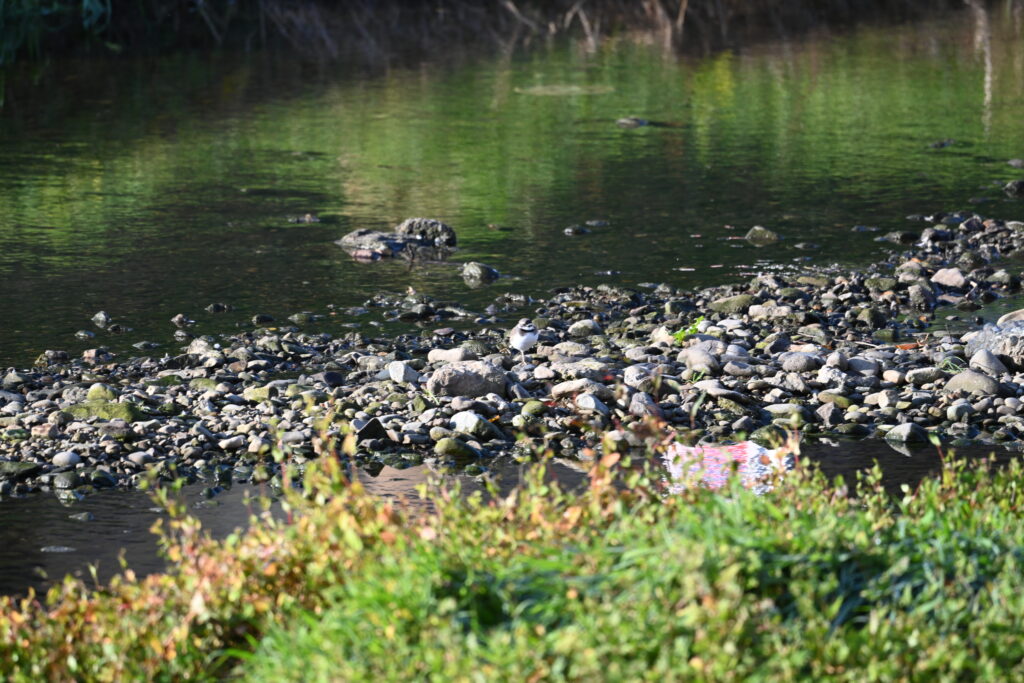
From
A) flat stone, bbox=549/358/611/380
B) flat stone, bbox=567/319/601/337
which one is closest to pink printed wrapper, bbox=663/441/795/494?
flat stone, bbox=549/358/611/380

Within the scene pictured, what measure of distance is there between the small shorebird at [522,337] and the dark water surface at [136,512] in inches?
89.7

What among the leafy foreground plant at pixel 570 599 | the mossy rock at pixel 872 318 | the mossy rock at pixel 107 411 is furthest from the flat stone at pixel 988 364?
the mossy rock at pixel 107 411

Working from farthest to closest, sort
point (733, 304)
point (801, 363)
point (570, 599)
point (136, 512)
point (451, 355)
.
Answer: point (733, 304) < point (451, 355) < point (801, 363) < point (136, 512) < point (570, 599)

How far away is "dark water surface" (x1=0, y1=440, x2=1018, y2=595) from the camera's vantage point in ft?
22.7

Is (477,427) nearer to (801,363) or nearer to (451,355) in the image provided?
(451,355)

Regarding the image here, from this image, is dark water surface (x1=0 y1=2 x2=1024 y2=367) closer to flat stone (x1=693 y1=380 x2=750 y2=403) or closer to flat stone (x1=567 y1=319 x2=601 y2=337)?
flat stone (x1=567 y1=319 x2=601 y2=337)

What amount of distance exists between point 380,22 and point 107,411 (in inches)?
1202

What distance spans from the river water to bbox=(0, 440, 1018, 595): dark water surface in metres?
0.02

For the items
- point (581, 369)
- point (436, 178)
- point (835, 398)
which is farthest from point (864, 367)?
point (436, 178)

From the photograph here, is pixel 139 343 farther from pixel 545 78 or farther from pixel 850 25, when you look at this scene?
pixel 850 25

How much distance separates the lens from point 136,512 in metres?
7.55

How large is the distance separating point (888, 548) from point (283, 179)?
44.7 ft

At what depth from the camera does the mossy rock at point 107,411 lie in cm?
881

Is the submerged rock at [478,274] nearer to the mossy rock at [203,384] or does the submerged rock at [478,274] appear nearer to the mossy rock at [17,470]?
the mossy rock at [203,384]
